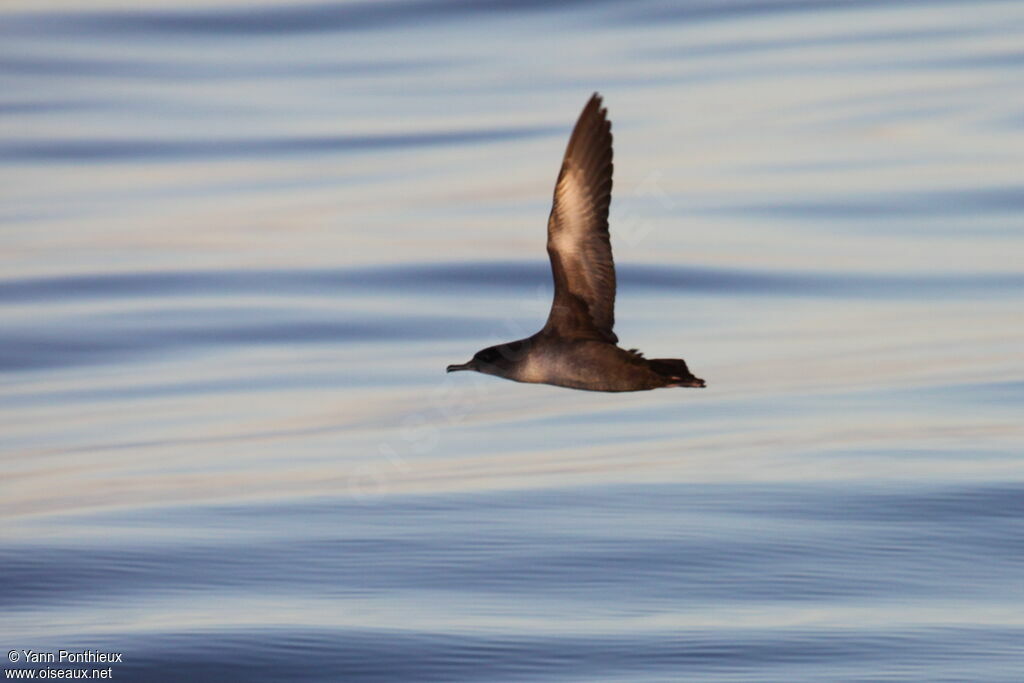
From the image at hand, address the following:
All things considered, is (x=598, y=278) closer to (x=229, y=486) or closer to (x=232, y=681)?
(x=232, y=681)

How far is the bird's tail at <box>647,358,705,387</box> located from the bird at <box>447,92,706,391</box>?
40cm

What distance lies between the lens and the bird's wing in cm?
1153

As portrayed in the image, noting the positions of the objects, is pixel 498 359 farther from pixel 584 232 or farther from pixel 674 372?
pixel 674 372

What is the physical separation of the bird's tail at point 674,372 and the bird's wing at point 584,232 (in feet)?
2.26

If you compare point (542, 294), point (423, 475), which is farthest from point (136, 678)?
point (542, 294)

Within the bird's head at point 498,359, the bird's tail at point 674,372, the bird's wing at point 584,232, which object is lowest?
the bird's tail at point 674,372

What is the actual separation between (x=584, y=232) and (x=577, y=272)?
249 millimetres

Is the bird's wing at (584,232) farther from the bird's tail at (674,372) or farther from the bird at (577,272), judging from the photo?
the bird's tail at (674,372)

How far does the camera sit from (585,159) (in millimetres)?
11594

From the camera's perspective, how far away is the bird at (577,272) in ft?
37.1

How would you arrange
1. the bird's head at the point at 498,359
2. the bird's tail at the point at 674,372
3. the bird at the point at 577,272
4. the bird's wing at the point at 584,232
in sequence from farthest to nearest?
the bird's wing at the point at 584,232, the bird's head at the point at 498,359, the bird at the point at 577,272, the bird's tail at the point at 674,372

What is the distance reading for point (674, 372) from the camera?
10.8 meters

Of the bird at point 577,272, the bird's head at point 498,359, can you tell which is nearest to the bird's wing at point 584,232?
the bird at point 577,272

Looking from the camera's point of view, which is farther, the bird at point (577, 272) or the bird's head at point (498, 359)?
the bird's head at point (498, 359)
